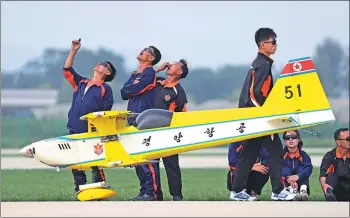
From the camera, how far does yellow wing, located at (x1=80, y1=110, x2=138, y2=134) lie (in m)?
12.0

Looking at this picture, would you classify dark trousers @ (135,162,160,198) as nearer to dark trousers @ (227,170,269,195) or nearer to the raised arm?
dark trousers @ (227,170,269,195)

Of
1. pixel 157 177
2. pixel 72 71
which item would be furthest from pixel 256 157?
pixel 72 71

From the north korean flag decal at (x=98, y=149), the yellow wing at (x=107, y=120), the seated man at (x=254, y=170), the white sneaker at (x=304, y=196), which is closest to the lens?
the yellow wing at (x=107, y=120)

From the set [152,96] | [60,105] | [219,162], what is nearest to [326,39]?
[60,105]

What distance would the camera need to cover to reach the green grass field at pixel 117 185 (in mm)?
14035

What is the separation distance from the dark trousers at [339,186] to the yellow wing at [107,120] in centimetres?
228

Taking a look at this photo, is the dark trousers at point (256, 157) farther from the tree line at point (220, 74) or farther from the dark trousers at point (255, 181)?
the tree line at point (220, 74)

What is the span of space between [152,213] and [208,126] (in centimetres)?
184

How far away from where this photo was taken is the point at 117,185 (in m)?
17.8

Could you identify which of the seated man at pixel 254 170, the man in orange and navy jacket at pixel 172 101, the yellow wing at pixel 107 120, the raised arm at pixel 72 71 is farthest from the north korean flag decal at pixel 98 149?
the seated man at pixel 254 170

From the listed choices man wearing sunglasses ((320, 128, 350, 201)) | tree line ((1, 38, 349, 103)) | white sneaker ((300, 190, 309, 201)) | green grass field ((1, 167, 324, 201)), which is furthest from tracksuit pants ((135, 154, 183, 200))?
tree line ((1, 38, 349, 103))

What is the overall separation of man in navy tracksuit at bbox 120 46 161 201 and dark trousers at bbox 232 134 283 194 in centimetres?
98

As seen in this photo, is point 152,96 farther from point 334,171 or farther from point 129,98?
point 334,171

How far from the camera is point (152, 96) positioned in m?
13.1
